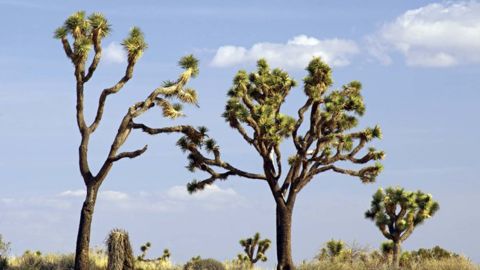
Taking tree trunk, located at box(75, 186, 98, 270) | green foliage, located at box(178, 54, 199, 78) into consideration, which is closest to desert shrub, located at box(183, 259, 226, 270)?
tree trunk, located at box(75, 186, 98, 270)

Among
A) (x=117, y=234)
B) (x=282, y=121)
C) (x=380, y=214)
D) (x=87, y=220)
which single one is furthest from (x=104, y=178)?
(x=380, y=214)

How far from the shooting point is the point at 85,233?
29.0 meters

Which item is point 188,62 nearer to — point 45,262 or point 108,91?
point 108,91

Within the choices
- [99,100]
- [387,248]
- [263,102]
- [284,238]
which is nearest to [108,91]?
[99,100]

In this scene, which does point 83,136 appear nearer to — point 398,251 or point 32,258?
point 32,258

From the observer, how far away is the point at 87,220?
29062 mm

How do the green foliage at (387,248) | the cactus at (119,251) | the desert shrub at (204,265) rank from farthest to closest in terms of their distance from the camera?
the green foliage at (387,248) → the desert shrub at (204,265) → the cactus at (119,251)

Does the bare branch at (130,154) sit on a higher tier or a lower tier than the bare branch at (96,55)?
lower

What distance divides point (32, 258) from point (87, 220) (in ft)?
17.0

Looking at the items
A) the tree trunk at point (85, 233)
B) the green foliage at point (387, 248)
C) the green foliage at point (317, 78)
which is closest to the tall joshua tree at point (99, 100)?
the tree trunk at point (85, 233)

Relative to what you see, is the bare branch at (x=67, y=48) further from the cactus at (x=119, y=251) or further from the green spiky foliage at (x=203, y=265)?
the green spiky foliage at (x=203, y=265)

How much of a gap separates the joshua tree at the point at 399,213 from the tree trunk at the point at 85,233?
13387 mm

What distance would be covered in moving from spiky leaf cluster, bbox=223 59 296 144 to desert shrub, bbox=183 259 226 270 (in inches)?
224

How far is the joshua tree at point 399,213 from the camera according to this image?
3519 centimetres
